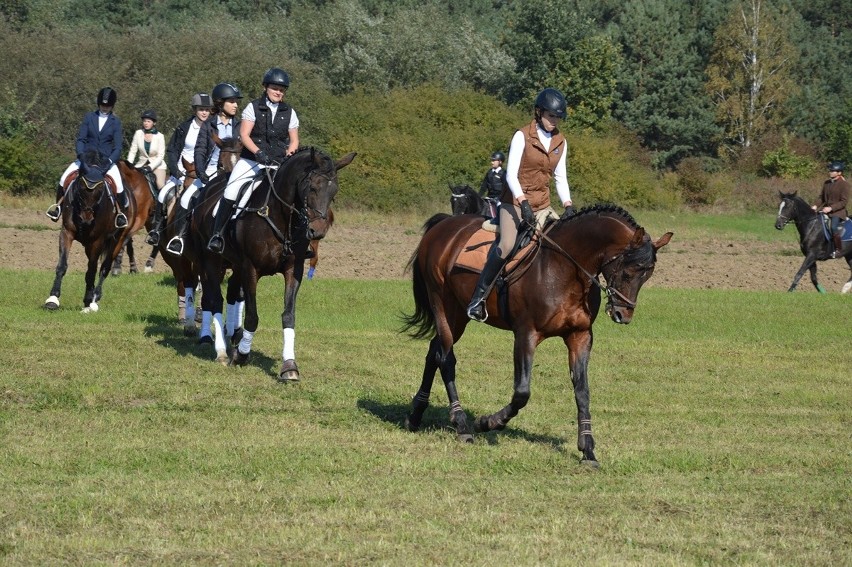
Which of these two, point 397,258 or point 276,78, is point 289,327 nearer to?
point 276,78

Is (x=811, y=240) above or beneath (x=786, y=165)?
beneath

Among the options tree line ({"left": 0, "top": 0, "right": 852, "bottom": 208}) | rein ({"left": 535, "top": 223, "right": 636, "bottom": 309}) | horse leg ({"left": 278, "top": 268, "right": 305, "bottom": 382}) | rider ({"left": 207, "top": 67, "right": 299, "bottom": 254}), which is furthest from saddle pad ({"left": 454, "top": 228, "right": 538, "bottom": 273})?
tree line ({"left": 0, "top": 0, "right": 852, "bottom": 208})

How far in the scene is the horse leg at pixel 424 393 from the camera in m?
12.0

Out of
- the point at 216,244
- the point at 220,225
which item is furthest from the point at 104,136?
the point at 216,244

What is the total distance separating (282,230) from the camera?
48.1 ft

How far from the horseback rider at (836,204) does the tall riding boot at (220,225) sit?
64.2 feet

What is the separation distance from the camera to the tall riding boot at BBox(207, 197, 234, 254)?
15.3 meters

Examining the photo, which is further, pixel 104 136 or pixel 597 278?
pixel 104 136

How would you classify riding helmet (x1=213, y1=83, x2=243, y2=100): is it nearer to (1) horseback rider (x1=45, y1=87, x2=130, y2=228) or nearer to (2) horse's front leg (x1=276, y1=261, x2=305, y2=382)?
(1) horseback rider (x1=45, y1=87, x2=130, y2=228)

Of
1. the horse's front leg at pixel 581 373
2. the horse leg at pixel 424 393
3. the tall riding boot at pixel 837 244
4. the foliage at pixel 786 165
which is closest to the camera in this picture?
the horse's front leg at pixel 581 373

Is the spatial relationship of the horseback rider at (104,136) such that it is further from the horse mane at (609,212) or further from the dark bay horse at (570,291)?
the horse mane at (609,212)

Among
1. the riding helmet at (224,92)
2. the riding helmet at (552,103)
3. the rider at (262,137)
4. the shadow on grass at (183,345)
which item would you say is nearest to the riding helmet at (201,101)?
the riding helmet at (224,92)

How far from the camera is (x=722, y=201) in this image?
194ft

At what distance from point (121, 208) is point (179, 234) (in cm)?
331
